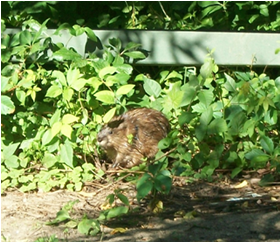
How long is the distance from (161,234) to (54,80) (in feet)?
7.06

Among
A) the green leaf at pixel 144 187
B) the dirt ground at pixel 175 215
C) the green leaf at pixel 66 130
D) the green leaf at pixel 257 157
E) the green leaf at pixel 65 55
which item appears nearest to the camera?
the dirt ground at pixel 175 215

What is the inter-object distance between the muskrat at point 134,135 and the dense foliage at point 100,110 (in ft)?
0.40

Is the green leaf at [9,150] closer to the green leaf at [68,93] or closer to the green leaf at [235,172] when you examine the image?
the green leaf at [68,93]

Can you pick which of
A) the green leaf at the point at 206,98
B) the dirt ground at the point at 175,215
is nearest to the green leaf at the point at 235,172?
the dirt ground at the point at 175,215

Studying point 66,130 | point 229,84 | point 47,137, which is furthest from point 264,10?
point 47,137

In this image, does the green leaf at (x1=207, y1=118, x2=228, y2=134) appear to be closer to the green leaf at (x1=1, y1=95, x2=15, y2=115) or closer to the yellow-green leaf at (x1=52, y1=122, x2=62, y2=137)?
the yellow-green leaf at (x1=52, y1=122, x2=62, y2=137)

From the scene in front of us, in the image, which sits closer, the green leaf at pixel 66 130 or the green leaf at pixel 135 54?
the green leaf at pixel 66 130

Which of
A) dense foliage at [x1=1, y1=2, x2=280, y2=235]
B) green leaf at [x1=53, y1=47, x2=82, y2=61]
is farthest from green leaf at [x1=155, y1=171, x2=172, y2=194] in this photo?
green leaf at [x1=53, y1=47, x2=82, y2=61]

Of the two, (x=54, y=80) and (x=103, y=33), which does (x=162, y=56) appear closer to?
(x=103, y=33)

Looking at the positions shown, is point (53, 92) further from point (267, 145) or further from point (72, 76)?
point (267, 145)

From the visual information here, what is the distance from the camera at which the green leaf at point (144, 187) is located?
14.5 feet

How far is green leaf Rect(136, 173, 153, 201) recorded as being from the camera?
14.5ft

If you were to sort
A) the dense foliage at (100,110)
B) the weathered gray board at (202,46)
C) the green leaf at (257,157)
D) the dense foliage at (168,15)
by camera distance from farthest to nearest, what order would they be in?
the dense foliage at (168,15) < the weathered gray board at (202,46) < the dense foliage at (100,110) < the green leaf at (257,157)

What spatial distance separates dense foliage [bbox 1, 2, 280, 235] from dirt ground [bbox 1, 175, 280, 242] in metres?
0.15
